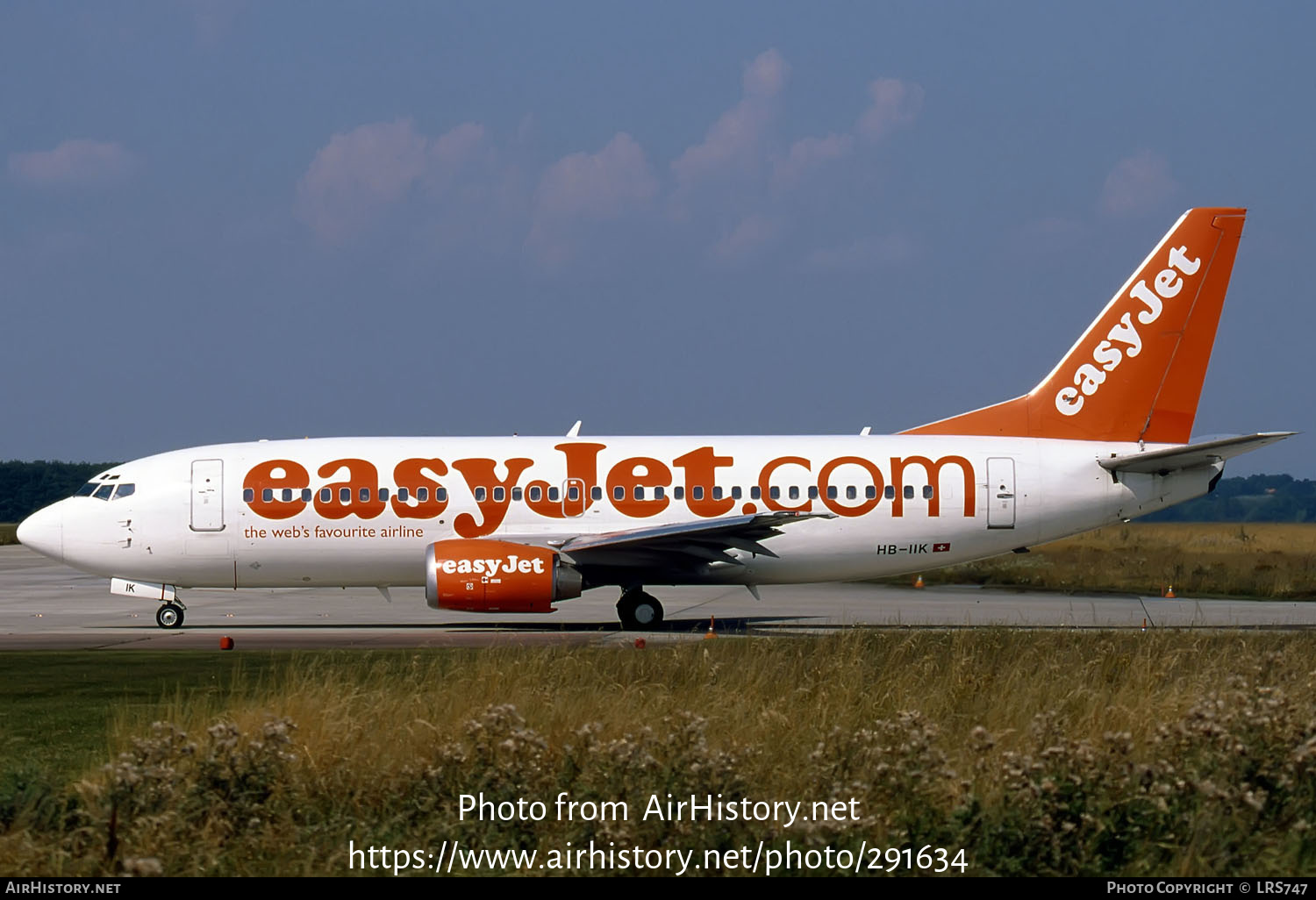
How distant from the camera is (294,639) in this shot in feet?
73.8

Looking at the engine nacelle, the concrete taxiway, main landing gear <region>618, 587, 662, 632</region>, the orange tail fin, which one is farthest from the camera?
the orange tail fin

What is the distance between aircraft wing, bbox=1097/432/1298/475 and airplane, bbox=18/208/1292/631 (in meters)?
0.05

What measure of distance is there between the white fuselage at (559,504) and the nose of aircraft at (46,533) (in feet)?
0.14

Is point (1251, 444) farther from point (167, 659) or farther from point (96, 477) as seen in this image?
point (96, 477)

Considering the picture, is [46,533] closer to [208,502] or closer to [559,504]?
[208,502]

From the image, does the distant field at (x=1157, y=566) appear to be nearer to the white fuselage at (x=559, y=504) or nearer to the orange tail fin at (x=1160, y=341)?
the orange tail fin at (x=1160, y=341)

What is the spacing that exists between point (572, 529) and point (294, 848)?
16.9 metres

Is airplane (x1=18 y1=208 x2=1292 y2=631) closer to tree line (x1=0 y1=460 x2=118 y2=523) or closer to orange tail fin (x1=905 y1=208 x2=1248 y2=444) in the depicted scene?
orange tail fin (x1=905 y1=208 x2=1248 y2=444)

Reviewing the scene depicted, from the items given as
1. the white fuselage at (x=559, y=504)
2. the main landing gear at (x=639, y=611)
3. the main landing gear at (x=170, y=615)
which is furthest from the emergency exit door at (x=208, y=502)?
the main landing gear at (x=639, y=611)

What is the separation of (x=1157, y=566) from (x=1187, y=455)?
15.6m

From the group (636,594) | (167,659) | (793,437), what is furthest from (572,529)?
(167,659)

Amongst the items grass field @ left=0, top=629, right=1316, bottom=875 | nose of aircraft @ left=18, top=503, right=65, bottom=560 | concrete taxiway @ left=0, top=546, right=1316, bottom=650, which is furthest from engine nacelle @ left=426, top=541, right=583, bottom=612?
grass field @ left=0, top=629, right=1316, bottom=875

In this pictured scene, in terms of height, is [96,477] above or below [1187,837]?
above

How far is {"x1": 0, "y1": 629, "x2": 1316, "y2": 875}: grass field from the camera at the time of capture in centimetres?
819
